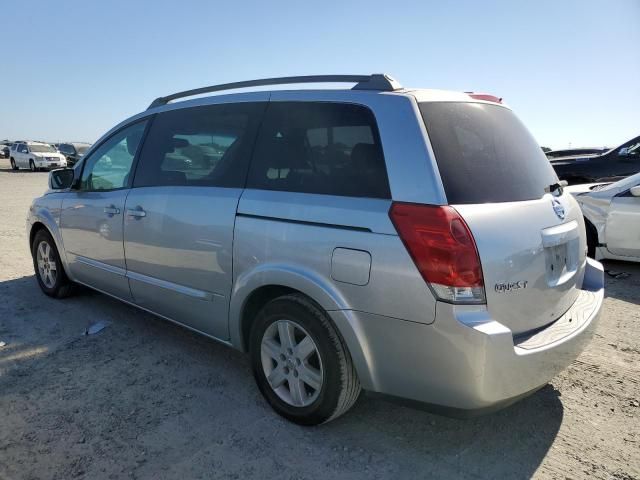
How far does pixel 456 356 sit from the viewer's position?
7.18 ft

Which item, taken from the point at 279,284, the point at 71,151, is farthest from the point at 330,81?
the point at 71,151

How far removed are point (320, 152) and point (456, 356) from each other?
1.30 metres

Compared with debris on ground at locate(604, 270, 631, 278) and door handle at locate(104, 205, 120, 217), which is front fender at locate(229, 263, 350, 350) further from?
debris on ground at locate(604, 270, 631, 278)

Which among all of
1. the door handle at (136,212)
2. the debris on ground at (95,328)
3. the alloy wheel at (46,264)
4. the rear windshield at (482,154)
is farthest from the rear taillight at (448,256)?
the alloy wheel at (46,264)

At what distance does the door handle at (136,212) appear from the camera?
143 inches

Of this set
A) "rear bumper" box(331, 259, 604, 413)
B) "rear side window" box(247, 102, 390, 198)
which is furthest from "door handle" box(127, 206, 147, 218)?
"rear bumper" box(331, 259, 604, 413)

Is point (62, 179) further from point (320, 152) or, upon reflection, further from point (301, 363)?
point (301, 363)

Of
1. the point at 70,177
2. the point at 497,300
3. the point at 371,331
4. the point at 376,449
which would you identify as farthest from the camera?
the point at 70,177

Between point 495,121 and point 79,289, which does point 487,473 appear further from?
point 79,289

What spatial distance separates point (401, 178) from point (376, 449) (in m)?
1.43

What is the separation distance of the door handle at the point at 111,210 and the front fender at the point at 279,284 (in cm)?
150

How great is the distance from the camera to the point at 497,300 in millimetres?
2238

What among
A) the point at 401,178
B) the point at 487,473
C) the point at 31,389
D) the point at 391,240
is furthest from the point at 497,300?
the point at 31,389

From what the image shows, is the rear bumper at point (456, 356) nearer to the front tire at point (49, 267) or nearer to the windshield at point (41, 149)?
the front tire at point (49, 267)
